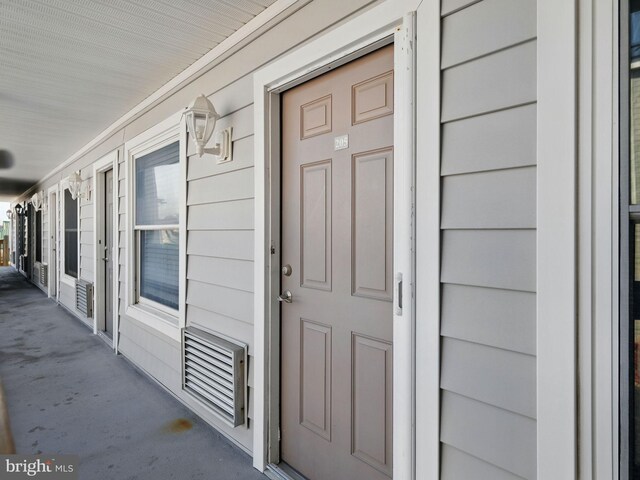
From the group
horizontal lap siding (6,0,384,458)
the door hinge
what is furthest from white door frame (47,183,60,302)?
the door hinge

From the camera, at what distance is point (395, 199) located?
1.40 meters

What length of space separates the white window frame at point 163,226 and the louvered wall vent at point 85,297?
5.47ft

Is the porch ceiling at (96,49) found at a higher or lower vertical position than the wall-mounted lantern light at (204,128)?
higher

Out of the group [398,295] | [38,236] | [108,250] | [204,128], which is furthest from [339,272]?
[38,236]

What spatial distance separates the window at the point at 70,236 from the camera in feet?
20.2

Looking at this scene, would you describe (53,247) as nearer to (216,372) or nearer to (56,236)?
(56,236)

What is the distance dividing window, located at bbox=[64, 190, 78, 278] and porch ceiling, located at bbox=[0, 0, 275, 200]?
2273 mm

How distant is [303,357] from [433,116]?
1277 mm

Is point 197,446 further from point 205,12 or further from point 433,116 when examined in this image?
point 205,12

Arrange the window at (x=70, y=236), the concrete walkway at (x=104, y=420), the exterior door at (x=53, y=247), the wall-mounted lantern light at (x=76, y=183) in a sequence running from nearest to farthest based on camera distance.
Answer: the concrete walkway at (x=104, y=420) < the wall-mounted lantern light at (x=76, y=183) < the window at (x=70, y=236) < the exterior door at (x=53, y=247)

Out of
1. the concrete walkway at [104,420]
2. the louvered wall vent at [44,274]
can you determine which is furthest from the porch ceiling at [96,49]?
the louvered wall vent at [44,274]

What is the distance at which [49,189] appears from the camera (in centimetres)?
764

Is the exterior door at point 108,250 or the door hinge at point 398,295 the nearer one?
the door hinge at point 398,295

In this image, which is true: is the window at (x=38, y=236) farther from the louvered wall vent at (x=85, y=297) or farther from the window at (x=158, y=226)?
the window at (x=158, y=226)
